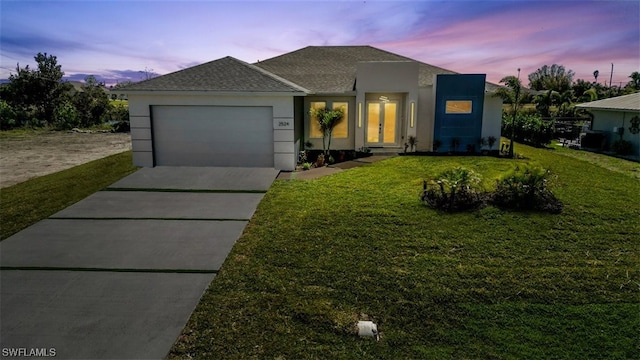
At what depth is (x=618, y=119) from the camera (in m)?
18.5

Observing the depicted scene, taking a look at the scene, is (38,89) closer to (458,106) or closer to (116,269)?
(458,106)

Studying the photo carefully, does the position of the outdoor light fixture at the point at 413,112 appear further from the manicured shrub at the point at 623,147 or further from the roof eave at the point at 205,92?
the manicured shrub at the point at 623,147

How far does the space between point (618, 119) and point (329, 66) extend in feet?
45.3

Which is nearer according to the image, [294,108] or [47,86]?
[294,108]

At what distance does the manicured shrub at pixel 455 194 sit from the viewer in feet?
29.6

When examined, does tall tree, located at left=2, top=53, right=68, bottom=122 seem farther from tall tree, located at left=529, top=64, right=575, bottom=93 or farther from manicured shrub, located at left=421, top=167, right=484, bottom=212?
tall tree, located at left=529, top=64, right=575, bottom=93

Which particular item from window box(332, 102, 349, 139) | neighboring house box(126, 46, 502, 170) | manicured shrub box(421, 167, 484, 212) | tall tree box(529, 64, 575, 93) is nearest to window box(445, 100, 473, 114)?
neighboring house box(126, 46, 502, 170)

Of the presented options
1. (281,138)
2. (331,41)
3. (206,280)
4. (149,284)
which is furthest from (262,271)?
(331,41)

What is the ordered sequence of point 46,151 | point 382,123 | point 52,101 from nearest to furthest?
point 382,123 < point 46,151 < point 52,101

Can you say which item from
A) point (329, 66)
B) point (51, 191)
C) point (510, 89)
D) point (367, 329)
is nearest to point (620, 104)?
point (510, 89)

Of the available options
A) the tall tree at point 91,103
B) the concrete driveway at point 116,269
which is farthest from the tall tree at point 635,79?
the tall tree at point 91,103

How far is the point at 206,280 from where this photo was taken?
5949 mm

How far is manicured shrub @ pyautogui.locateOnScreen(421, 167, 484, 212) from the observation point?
29.6ft

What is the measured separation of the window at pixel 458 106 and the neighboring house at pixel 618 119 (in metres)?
6.96
